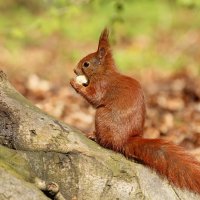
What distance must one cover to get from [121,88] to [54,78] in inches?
202

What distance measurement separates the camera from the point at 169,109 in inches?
277

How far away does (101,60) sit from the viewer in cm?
465

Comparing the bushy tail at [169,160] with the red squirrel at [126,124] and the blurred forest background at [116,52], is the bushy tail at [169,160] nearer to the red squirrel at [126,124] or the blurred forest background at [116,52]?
the red squirrel at [126,124]

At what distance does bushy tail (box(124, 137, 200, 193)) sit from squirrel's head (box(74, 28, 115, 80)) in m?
0.91

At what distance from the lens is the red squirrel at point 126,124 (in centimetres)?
367

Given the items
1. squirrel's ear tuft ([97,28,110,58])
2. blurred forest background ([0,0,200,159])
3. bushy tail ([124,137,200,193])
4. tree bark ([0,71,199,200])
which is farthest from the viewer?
blurred forest background ([0,0,200,159])

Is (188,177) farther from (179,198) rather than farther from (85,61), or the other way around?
(85,61)

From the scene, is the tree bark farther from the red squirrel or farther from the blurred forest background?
the blurred forest background

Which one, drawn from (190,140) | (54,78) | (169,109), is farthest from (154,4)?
(190,140)

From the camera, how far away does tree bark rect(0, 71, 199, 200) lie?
11.0 ft

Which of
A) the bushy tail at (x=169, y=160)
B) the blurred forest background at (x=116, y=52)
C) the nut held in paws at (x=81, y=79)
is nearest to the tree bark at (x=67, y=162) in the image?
the bushy tail at (x=169, y=160)

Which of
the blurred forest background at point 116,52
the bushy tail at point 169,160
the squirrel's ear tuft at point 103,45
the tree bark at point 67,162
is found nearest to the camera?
the tree bark at point 67,162

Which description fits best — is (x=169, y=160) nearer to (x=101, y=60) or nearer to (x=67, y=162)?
(x=67, y=162)

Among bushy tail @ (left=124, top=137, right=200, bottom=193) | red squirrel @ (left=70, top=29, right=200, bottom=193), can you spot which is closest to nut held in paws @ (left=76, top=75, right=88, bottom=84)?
red squirrel @ (left=70, top=29, right=200, bottom=193)
